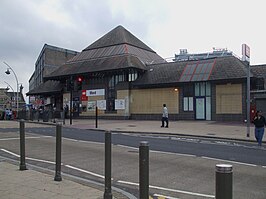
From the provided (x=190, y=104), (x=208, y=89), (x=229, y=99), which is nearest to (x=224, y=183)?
(x=229, y=99)

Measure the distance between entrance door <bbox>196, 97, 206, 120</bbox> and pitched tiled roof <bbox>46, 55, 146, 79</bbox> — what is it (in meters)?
7.90

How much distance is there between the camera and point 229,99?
29.0m

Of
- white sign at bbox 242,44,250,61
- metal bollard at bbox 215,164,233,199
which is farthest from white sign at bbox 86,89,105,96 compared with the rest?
metal bollard at bbox 215,164,233,199

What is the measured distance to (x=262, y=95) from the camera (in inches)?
1028

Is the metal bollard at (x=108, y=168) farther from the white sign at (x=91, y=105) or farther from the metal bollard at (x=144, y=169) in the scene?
the white sign at (x=91, y=105)

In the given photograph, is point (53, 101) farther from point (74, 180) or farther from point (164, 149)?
point (74, 180)

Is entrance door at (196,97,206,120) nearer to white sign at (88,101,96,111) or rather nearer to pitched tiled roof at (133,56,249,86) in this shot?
pitched tiled roof at (133,56,249,86)

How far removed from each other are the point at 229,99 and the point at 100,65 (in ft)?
53.8

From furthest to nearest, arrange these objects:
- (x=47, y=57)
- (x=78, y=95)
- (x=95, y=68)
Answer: (x=47, y=57) → (x=78, y=95) → (x=95, y=68)

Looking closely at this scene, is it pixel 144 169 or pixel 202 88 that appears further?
pixel 202 88

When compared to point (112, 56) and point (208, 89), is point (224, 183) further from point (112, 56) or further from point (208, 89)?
point (112, 56)

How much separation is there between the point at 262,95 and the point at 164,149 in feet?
55.3

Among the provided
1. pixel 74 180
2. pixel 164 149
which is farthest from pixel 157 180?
pixel 164 149

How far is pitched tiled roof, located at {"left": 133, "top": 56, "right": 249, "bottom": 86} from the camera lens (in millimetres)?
28591
